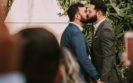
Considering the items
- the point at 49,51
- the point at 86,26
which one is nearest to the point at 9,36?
the point at 49,51

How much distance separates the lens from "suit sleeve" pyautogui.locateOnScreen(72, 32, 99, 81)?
4.88m

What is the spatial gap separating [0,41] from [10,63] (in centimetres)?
8

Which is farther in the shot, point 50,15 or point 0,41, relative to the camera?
point 50,15

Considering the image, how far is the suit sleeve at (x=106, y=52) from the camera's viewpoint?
500 cm

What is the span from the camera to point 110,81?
201 inches

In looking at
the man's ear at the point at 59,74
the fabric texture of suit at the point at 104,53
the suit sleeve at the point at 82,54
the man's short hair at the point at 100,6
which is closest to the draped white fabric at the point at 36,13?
the man's short hair at the point at 100,6

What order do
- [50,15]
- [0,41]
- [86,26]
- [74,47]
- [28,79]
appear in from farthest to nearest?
[50,15]
[86,26]
[74,47]
[28,79]
[0,41]

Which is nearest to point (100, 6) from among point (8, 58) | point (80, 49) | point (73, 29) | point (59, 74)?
point (73, 29)

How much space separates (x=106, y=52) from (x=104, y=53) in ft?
0.08

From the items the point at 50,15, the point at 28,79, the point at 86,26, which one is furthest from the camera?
the point at 50,15

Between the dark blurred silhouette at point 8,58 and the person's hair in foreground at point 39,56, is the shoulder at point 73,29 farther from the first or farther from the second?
the dark blurred silhouette at point 8,58

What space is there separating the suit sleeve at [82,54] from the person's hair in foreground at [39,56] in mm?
3381

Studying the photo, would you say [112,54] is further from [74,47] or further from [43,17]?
[43,17]

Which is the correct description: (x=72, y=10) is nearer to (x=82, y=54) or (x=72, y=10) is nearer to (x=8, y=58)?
(x=82, y=54)
